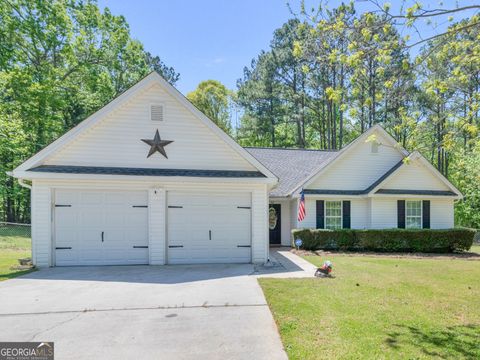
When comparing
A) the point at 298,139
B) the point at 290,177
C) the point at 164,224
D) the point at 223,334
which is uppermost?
the point at 298,139

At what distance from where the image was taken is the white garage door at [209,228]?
1018 centimetres

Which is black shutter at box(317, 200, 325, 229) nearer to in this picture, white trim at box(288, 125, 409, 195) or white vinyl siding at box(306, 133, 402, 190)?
white vinyl siding at box(306, 133, 402, 190)

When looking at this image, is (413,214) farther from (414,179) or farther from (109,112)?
(109,112)

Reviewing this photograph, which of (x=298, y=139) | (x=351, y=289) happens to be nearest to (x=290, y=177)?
(x=351, y=289)

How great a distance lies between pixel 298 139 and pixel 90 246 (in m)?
28.3

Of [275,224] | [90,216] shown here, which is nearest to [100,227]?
[90,216]

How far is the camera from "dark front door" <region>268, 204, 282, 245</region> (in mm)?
16359

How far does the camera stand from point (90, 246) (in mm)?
9758

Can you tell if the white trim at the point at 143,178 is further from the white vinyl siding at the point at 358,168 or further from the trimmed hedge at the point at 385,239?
the white vinyl siding at the point at 358,168

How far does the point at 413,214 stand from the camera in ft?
53.7

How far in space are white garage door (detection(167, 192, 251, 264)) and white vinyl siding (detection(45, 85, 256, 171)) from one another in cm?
118

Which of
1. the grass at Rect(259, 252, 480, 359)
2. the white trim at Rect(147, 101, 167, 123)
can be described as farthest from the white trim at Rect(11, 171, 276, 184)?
the grass at Rect(259, 252, 480, 359)

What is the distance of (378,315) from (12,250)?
1683 cm

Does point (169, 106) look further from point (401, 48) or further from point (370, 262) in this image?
point (370, 262)
